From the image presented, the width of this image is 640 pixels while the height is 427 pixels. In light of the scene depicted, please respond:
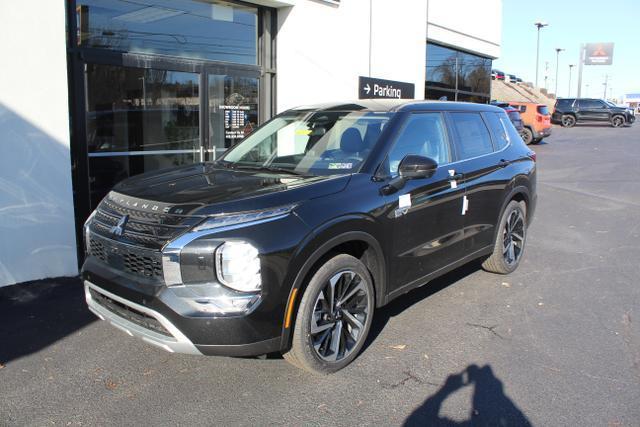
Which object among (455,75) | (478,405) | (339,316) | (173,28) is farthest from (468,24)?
(478,405)

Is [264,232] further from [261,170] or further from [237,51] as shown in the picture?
[237,51]

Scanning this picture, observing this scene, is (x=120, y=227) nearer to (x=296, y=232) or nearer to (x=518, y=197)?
(x=296, y=232)

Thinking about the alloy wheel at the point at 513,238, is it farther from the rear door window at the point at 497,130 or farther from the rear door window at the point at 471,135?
the rear door window at the point at 471,135

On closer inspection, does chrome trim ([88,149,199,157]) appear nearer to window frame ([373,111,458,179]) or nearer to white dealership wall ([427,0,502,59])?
window frame ([373,111,458,179])

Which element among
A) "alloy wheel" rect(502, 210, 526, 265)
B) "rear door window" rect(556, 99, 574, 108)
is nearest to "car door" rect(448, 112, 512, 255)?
"alloy wheel" rect(502, 210, 526, 265)

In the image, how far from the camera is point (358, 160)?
4.11m

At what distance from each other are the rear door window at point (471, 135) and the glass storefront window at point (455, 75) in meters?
7.61

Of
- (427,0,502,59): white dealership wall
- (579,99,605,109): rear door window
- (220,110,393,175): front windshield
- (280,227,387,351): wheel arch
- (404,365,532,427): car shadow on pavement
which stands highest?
(427,0,502,59): white dealership wall

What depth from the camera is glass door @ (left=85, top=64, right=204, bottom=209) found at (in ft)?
21.2

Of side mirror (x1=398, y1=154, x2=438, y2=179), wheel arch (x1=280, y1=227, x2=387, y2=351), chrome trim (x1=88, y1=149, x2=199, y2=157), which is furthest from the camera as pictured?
chrome trim (x1=88, y1=149, x2=199, y2=157)

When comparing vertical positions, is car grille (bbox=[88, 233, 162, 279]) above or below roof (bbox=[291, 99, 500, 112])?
below

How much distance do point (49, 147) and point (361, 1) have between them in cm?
614

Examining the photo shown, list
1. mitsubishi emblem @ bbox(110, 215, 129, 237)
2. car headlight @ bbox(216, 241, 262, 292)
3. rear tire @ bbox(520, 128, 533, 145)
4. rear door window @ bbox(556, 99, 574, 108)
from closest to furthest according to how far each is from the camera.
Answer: car headlight @ bbox(216, 241, 262, 292), mitsubishi emblem @ bbox(110, 215, 129, 237), rear tire @ bbox(520, 128, 533, 145), rear door window @ bbox(556, 99, 574, 108)

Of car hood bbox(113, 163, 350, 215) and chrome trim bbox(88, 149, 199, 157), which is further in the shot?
chrome trim bbox(88, 149, 199, 157)
